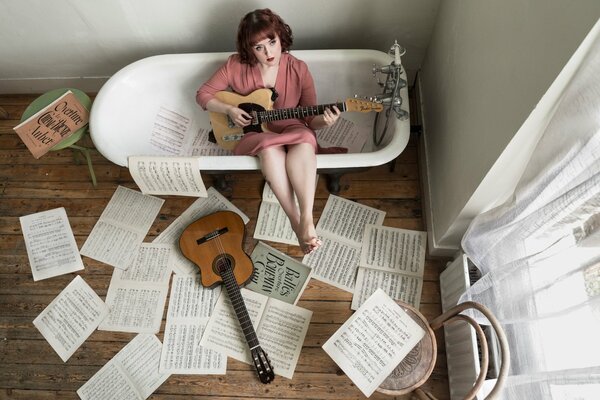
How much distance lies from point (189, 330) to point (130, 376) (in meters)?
0.28

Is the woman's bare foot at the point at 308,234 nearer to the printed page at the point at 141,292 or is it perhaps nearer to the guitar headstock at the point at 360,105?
the guitar headstock at the point at 360,105

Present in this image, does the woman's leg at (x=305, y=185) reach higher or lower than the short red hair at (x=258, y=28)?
lower

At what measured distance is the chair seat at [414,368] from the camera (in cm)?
138

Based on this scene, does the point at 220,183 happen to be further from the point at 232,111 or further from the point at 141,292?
the point at 141,292

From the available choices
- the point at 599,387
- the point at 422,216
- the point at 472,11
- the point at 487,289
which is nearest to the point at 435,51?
the point at 472,11

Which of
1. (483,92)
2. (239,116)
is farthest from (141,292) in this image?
(483,92)

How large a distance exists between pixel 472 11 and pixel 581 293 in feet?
2.86

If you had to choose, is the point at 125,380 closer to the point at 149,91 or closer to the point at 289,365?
the point at 289,365

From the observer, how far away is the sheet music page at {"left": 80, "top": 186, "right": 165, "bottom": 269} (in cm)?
189

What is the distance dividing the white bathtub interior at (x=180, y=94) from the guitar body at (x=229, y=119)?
18cm

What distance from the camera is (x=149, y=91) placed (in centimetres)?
189

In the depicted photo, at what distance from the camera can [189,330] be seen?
1.75 m

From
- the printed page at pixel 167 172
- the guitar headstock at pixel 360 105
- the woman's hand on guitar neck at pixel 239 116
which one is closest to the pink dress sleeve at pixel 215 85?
the woman's hand on guitar neck at pixel 239 116

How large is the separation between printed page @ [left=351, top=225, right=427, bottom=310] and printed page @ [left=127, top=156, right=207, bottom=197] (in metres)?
0.73
